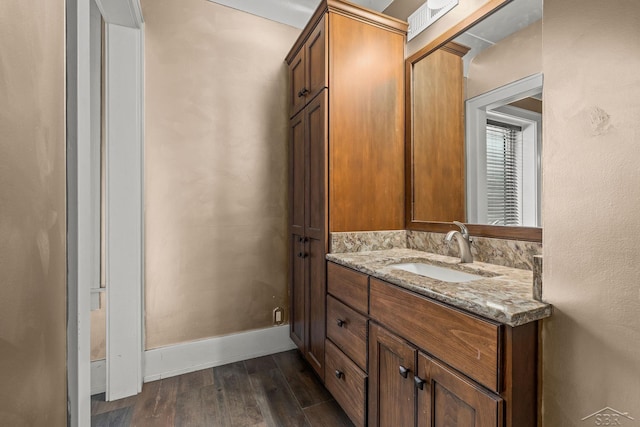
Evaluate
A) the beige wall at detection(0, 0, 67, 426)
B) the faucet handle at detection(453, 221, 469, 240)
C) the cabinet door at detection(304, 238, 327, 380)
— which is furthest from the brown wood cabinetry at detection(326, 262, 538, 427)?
the beige wall at detection(0, 0, 67, 426)

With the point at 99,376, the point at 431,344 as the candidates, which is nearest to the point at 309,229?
the point at 431,344

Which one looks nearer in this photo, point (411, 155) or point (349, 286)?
point (349, 286)

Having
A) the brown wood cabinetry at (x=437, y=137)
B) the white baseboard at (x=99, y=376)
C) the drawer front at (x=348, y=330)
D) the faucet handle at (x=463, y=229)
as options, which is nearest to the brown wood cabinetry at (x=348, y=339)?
the drawer front at (x=348, y=330)

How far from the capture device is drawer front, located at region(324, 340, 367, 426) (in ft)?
4.27

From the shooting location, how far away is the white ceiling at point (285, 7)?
7.04 feet

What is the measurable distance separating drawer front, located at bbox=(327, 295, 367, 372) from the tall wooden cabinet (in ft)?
0.34

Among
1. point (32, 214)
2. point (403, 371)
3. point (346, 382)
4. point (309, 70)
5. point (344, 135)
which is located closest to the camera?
point (32, 214)

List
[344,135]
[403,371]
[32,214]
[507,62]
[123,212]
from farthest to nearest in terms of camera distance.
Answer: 1. [123,212]
2. [344,135]
3. [507,62]
4. [403,371]
5. [32,214]

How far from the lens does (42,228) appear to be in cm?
61

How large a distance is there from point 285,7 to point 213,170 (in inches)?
53.7

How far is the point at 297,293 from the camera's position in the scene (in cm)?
211

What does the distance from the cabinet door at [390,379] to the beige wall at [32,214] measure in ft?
3.23

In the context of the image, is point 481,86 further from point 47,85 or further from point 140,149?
point 140,149

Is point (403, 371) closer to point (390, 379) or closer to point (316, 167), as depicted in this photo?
point (390, 379)
